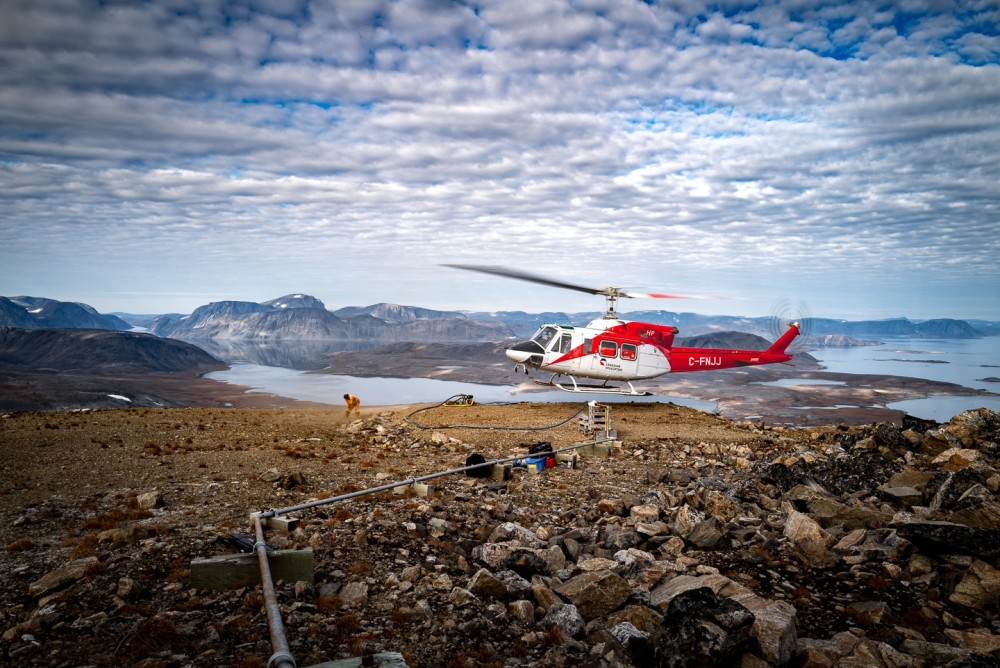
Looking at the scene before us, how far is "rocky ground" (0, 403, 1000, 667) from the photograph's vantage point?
243 inches

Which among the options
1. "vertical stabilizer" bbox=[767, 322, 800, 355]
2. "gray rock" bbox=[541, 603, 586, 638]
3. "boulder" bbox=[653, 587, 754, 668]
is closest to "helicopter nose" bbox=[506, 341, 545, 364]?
"vertical stabilizer" bbox=[767, 322, 800, 355]

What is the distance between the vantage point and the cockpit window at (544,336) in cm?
2842

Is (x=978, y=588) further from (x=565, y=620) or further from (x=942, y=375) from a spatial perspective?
(x=942, y=375)

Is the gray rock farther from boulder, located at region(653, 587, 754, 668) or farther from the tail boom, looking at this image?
the tail boom

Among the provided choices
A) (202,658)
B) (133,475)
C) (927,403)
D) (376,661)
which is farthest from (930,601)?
(927,403)

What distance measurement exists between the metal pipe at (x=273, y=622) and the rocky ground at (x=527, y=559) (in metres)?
0.55

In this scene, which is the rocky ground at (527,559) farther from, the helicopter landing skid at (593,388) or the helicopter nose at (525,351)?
the helicopter nose at (525,351)

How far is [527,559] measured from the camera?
8367 mm

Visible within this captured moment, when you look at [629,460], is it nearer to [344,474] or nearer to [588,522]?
[588,522]

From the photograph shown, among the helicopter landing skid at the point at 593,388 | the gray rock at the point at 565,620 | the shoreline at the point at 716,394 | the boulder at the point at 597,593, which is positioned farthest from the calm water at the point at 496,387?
the gray rock at the point at 565,620

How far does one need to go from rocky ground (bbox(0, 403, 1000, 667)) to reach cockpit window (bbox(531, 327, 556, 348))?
471 inches

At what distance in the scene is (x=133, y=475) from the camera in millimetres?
13859

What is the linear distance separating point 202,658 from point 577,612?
14.5 feet

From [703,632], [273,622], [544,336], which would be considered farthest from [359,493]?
[544,336]
